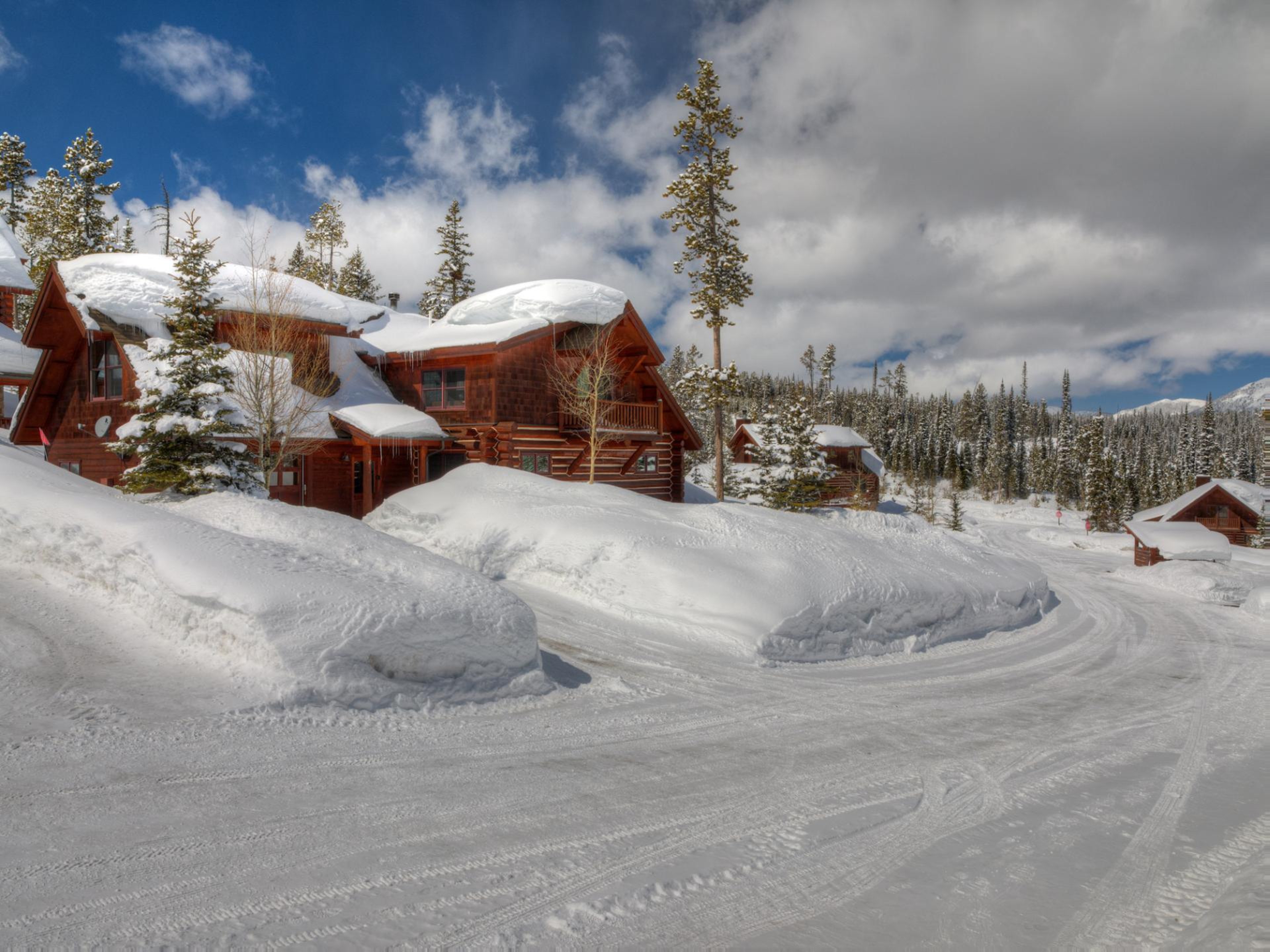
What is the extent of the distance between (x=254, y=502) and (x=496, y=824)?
7827mm

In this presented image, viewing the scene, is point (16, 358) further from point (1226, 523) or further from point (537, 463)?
point (1226, 523)

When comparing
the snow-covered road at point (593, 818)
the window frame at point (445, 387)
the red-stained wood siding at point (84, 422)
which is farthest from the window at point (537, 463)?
the snow-covered road at point (593, 818)

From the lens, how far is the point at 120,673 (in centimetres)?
677

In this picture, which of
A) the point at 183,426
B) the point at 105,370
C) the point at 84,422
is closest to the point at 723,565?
the point at 183,426

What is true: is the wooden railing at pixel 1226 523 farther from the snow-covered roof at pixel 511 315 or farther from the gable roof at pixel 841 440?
the snow-covered roof at pixel 511 315

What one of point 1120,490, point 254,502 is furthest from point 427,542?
point 1120,490

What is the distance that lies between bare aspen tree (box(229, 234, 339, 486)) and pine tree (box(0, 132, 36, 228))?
3459cm

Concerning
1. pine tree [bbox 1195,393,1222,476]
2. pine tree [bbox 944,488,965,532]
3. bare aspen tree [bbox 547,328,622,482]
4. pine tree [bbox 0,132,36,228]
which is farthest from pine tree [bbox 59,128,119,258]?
pine tree [bbox 1195,393,1222,476]

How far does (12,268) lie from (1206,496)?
215 ft

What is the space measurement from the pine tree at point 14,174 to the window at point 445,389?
35063 millimetres

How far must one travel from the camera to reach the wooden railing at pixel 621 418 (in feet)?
83.8

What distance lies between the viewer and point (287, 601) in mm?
7582

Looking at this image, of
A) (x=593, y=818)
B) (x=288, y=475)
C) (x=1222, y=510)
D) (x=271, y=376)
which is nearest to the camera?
(x=593, y=818)

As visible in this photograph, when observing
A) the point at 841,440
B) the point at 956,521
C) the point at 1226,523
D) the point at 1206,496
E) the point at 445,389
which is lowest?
the point at 956,521
